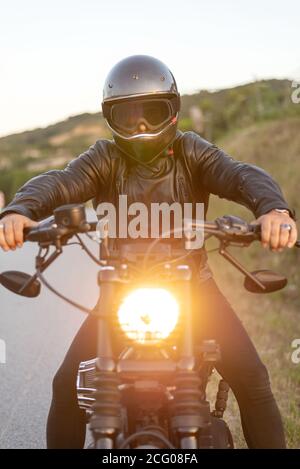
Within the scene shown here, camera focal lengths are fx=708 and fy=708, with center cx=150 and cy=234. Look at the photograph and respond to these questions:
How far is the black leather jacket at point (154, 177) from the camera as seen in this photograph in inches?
127

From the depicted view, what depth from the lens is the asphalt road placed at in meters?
4.97

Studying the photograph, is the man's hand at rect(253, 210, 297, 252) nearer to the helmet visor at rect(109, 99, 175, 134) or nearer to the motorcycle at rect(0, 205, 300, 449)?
the motorcycle at rect(0, 205, 300, 449)

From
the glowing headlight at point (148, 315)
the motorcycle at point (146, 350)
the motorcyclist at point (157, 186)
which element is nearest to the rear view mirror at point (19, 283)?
the motorcycle at point (146, 350)

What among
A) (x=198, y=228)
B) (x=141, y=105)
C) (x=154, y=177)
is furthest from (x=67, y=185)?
(x=198, y=228)

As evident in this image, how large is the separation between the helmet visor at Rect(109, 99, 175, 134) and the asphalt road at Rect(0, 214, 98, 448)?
242cm

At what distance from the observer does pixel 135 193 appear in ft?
10.9

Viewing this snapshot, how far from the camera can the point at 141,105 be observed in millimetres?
3123

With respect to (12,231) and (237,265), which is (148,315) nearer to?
(237,265)

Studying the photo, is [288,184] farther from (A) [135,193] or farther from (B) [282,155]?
(A) [135,193]

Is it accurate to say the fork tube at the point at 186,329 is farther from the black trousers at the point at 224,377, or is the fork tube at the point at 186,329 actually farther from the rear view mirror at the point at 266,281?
the black trousers at the point at 224,377

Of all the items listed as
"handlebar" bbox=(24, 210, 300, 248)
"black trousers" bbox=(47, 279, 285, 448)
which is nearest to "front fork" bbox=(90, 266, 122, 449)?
"handlebar" bbox=(24, 210, 300, 248)

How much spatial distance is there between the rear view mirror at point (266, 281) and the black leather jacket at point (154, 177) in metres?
0.61

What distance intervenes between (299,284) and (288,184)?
568 centimetres
